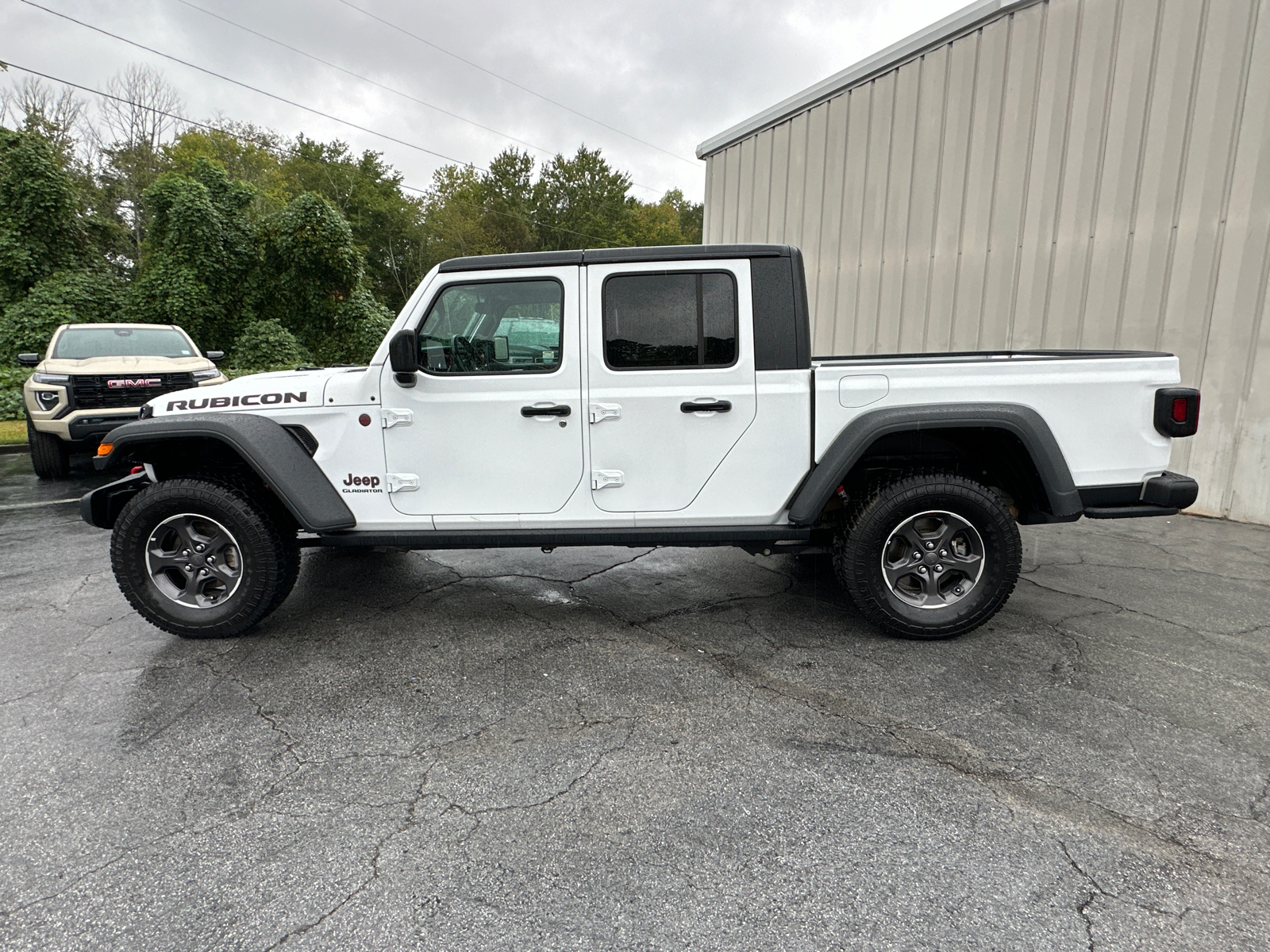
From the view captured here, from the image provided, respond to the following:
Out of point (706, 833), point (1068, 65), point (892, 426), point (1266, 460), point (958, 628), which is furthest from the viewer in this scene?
point (1068, 65)

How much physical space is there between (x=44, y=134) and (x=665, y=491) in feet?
101

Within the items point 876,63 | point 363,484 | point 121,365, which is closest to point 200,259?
point 121,365

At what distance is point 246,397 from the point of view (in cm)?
365

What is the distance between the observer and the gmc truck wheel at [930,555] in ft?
11.5

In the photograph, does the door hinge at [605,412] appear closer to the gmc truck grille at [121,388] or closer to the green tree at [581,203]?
the gmc truck grille at [121,388]

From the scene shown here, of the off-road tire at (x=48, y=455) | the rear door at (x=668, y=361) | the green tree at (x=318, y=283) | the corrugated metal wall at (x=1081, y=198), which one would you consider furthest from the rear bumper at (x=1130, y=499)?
the green tree at (x=318, y=283)

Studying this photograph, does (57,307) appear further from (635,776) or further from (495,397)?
(635,776)

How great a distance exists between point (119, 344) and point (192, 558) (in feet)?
23.2

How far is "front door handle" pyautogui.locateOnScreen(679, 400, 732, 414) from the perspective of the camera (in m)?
3.53

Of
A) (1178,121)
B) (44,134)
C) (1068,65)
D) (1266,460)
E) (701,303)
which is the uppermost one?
(44,134)

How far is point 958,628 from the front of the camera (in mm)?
3611

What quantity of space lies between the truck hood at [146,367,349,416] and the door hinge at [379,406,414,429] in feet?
1.09

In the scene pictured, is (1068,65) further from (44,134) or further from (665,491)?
(44,134)

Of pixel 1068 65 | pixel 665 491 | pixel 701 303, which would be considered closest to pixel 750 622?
pixel 665 491
